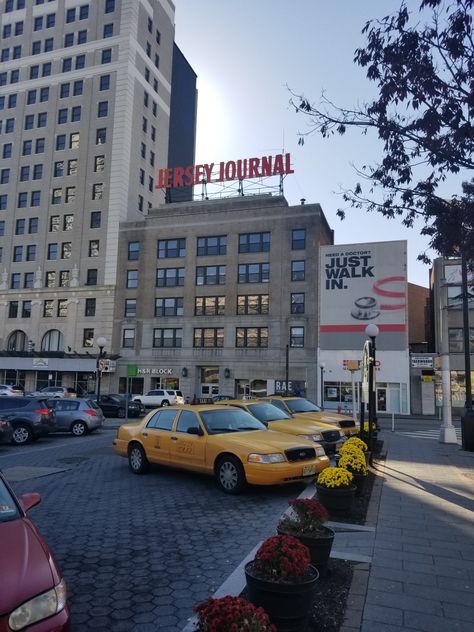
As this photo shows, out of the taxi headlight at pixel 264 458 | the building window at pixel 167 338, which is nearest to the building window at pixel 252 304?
the building window at pixel 167 338

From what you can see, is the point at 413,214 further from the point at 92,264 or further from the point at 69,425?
the point at 92,264

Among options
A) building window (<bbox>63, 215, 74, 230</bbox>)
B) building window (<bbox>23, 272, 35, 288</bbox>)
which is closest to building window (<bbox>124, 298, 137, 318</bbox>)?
building window (<bbox>63, 215, 74, 230</bbox>)

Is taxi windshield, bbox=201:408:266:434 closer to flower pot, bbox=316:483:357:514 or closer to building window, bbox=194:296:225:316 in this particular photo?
flower pot, bbox=316:483:357:514

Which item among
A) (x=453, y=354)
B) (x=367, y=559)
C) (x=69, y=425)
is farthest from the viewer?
(x=453, y=354)

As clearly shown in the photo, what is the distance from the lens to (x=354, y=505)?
25.8 ft

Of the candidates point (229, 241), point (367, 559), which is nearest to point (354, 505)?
point (367, 559)

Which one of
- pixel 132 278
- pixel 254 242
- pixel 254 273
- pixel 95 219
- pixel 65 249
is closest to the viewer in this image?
pixel 254 273

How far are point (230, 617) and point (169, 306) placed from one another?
4808 cm

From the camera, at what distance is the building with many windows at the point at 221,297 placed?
45312 millimetres

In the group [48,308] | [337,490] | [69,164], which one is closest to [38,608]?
[337,490]

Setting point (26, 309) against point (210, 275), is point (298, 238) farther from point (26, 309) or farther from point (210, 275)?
point (26, 309)

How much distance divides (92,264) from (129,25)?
27315 millimetres

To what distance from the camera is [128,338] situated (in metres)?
51.2

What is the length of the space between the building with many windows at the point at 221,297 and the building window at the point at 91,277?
9.85 feet
